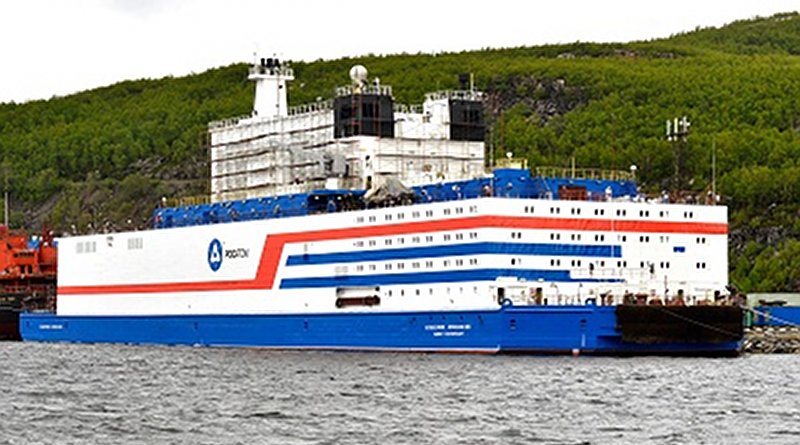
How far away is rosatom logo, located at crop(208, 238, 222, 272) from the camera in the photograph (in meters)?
88.2

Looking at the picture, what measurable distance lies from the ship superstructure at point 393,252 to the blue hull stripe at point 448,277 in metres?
0.07

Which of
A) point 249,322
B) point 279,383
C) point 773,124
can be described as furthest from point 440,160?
point 773,124

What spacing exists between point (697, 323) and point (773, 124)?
9897cm

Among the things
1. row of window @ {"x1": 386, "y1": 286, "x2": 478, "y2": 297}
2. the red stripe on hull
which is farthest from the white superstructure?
row of window @ {"x1": 386, "y1": 286, "x2": 478, "y2": 297}

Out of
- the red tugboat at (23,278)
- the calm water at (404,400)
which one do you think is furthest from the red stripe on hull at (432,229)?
the red tugboat at (23,278)

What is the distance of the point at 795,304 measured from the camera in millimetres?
99625

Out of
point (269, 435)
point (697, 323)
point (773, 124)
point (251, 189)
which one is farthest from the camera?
point (773, 124)

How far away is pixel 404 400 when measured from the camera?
56156 mm

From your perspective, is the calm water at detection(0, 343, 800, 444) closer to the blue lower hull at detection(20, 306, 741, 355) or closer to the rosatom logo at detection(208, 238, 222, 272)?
the blue lower hull at detection(20, 306, 741, 355)

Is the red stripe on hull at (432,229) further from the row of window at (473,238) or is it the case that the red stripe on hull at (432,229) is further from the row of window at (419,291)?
the row of window at (419,291)

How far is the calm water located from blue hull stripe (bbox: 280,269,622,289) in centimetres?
332

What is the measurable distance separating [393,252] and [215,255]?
13.7m

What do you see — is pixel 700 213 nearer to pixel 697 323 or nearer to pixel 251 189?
pixel 697 323

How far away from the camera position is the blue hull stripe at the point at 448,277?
7394 centimetres
